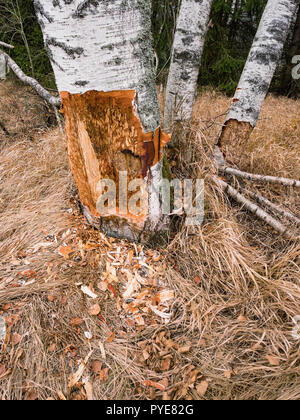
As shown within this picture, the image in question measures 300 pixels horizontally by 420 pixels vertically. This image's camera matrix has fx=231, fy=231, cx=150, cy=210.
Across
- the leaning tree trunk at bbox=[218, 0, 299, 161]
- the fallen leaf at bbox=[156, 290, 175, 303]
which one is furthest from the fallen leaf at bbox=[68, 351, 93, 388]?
the leaning tree trunk at bbox=[218, 0, 299, 161]

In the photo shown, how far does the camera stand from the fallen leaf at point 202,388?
3.77ft

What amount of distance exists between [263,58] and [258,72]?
0.37ft

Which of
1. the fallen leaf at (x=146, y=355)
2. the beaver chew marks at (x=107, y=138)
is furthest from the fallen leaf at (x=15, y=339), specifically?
the beaver chew marks at (x=107, y=138)

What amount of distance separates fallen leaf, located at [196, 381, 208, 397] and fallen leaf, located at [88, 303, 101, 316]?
0.66 m

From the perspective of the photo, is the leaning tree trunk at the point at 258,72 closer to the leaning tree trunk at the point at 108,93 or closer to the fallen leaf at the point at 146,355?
the leaning tree trunk at the point at 108,93

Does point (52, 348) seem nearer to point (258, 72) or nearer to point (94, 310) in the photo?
point (94, 310)

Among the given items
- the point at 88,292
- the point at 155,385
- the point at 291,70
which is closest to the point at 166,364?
the point at 155,385

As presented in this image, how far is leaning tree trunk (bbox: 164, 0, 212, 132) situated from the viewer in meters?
1.94

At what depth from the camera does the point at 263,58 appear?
205 centimetres

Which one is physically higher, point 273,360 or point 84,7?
point 84,7

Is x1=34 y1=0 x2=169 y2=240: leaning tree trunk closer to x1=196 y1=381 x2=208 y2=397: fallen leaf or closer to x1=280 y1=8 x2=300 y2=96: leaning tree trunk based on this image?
x1=196 y1=381 x2=208 y2=397: fallen leaf

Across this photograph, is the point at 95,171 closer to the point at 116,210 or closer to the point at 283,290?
the point at 116,210

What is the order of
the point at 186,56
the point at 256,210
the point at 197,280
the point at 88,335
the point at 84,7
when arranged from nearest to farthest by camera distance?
the point at 84,7 → the point at 88,335 → the point at 197,280 → the point at 256,210 → the point at 186,56

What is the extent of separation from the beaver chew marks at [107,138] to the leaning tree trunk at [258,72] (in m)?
1.19
